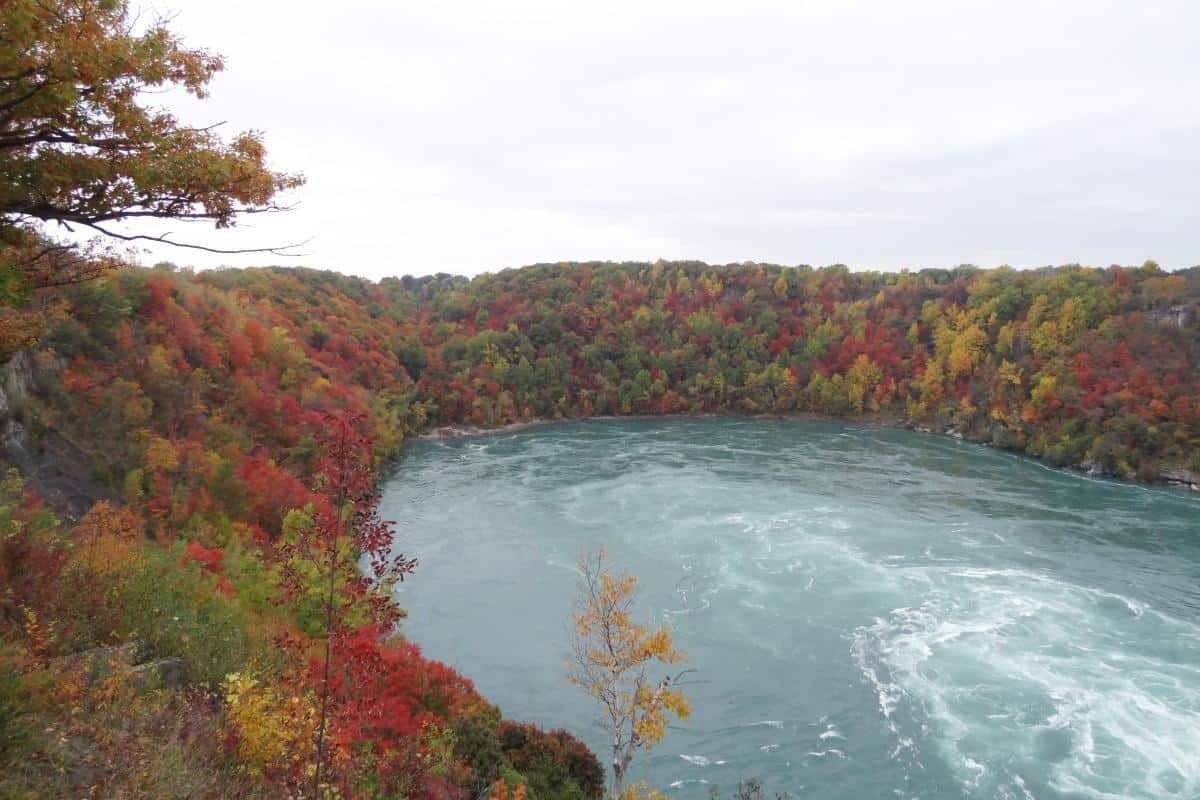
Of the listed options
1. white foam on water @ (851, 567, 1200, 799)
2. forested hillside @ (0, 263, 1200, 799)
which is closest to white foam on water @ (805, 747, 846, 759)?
white foam on water @ (851, 567, 1200, 799)

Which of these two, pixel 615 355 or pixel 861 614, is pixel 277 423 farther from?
pixel 615 355

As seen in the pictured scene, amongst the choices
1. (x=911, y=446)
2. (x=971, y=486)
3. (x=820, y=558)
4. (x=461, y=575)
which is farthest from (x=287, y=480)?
(x=911, y=446)

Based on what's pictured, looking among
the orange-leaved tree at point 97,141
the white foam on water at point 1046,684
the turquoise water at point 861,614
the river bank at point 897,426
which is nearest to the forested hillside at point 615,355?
the river bank at point 897,426

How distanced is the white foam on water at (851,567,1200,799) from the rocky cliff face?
2705 cm

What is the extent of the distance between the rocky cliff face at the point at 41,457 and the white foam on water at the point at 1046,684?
1065 inches

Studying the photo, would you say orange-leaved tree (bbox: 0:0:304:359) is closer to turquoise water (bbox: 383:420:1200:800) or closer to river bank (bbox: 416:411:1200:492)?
turquoise water (bbox: 383:420:1200:800)

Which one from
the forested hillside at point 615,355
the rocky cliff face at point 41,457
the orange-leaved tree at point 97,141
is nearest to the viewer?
the orange-leaved tree at point 97,141

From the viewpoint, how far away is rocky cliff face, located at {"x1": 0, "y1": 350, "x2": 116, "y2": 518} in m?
21.5

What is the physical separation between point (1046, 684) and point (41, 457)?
111 feet

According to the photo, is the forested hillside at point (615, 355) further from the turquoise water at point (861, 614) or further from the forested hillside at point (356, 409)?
the turquoise water at point (861, 614)

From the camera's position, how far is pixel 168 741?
7.47m

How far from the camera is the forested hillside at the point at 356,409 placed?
26.5 feet

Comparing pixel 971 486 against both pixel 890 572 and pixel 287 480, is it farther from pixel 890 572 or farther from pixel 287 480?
pixel 287 480

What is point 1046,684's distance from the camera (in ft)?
70.0
